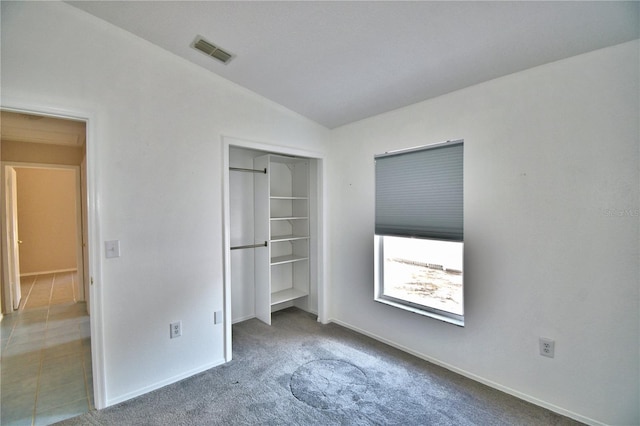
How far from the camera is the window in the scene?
254 centimetres

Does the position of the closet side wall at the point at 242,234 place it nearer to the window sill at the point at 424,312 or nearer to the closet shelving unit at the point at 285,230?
the closet shelving unit at the point at 285,230

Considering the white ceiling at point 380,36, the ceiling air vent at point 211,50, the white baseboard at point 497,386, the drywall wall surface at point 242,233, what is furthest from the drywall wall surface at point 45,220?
the white baseboard at point 497,386

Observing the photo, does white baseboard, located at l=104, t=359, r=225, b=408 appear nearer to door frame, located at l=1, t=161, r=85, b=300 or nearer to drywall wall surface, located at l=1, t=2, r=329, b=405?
drywall wall surface, located at l=1, t=2, r=329, b=405

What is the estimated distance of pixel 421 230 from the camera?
2.74m

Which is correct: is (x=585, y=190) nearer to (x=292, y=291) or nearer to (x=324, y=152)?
(x=324, y=152)

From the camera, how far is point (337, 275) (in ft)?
11.9

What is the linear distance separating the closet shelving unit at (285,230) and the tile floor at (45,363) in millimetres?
1845

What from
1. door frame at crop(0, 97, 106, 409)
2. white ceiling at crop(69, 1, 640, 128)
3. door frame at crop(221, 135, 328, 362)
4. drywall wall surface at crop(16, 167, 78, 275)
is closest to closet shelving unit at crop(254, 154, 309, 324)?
door frame at crop(221, 135, 328, 362)

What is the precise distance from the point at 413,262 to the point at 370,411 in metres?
1.40

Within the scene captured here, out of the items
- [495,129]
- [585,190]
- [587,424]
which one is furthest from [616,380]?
[495,129]

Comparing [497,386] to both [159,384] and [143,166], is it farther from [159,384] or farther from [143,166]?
[143,166]

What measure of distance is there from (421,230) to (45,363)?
3859 mm

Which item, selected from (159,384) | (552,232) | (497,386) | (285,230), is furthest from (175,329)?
(552,232)

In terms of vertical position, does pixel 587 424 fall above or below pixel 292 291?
below
